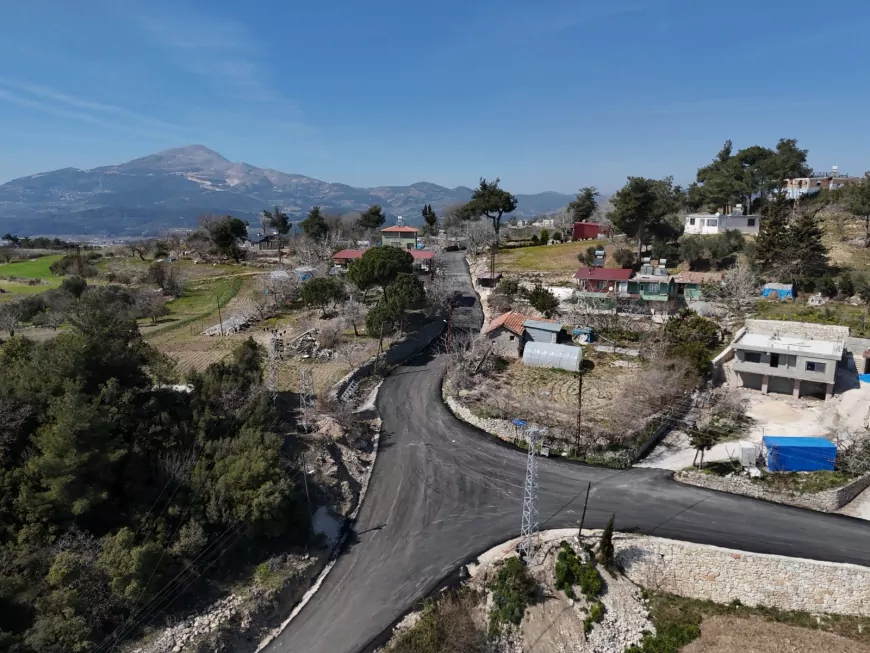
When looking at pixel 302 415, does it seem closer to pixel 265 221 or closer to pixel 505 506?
pixel 505 506

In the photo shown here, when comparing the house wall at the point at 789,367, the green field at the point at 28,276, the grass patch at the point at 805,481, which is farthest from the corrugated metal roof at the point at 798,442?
the green field at the point at 28,276

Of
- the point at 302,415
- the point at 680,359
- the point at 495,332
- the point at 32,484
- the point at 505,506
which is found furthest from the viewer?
the point at 495,332

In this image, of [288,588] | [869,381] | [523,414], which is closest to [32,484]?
[288,588]

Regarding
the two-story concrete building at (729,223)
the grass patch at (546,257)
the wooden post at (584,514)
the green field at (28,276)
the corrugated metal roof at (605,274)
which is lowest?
the wooden post at (584,514)

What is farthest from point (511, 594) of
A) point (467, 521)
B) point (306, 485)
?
point (306, 485)

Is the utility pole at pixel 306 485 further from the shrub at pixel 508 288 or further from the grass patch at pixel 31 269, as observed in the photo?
the grass patch at pixel 31 269

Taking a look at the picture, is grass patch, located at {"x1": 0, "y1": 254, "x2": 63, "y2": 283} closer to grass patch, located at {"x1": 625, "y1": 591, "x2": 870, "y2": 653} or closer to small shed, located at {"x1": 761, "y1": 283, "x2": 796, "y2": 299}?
grass patch, located at {"x1": 625, "y1": 591, "x2": 870, "y2": 653}
